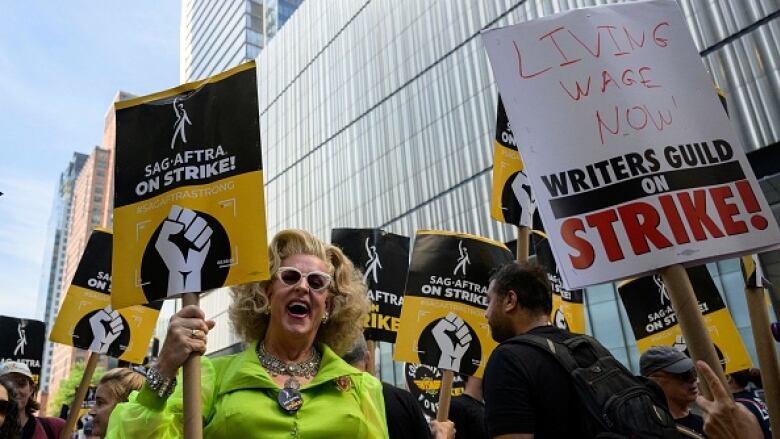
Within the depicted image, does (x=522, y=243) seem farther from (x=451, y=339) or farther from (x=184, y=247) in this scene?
(x=184, y=247)

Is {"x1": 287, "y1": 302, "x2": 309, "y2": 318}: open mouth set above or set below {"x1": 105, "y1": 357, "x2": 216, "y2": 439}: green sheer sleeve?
above

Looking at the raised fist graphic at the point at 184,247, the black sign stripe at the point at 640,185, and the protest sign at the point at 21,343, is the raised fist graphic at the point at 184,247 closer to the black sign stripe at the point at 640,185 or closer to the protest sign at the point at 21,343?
the black sign stripe at the point at 640,185

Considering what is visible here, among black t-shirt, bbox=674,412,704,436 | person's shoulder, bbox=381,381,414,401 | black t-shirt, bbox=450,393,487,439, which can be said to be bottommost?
black t-shirt, bbox=674,412,704,436

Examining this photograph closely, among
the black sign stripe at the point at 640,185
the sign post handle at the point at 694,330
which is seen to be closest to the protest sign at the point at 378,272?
the black sign stripe at the point at 640,185

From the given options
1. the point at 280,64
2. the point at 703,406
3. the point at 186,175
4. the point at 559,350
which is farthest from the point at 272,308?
the point at 280,64

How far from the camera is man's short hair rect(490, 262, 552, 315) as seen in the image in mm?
3102

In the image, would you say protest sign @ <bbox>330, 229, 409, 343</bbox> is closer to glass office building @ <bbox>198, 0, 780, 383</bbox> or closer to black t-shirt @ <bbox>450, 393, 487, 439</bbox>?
black t-shirt @ <bbox>450, 393, 487, 439</bbox>

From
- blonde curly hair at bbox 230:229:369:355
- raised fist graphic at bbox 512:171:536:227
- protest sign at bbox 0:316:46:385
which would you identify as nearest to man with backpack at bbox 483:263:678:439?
blonde curly hair at bbox 230:229:369:355

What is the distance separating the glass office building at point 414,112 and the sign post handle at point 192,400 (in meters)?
17.5

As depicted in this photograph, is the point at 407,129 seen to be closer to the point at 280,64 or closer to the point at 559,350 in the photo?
the point at 280,64

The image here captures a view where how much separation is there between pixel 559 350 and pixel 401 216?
28.4m

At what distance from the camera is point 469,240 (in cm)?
536

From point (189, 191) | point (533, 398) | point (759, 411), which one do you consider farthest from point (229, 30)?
point (533, 398)

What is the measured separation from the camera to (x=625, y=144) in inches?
101
